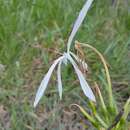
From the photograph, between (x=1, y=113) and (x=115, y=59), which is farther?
(x=115, y=59)

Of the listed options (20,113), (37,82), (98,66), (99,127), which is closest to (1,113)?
(20,113)

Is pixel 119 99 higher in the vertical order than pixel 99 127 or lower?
lower

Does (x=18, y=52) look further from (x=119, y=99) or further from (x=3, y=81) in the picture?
(x=119, y=99)

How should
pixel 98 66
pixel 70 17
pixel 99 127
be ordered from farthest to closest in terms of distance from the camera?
pixel 70 17 < pixel 98 66 < pixel 99 127

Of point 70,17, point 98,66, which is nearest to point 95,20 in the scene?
point 70,17

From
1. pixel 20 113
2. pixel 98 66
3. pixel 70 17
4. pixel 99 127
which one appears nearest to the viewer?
pixel 99 127

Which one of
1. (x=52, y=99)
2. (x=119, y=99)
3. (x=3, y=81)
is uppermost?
(x=3, y=81)
